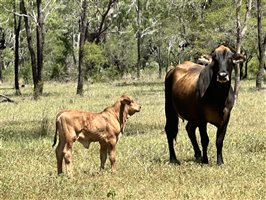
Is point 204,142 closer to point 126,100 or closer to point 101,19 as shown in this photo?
point 126,100

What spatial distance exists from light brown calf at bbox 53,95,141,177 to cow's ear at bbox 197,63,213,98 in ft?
4.17

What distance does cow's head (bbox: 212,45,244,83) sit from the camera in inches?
396

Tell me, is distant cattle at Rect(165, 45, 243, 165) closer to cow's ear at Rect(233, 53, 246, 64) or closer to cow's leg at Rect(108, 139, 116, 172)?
cow's ear at Rect(233, 53, 246, 64)

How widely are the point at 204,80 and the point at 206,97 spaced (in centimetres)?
32

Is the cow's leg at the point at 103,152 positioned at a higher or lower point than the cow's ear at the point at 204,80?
lower

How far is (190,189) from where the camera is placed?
337 inches

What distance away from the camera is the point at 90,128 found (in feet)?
32.3

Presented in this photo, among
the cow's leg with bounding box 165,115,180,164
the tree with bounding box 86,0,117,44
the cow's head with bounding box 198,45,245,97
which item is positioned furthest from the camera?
the tree with bounding box 86,0,117,44

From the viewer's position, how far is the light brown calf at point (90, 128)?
9656mm

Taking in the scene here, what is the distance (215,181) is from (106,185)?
161 centimetres

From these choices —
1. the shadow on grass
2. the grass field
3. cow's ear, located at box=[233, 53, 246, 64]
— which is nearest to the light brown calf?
the grass field

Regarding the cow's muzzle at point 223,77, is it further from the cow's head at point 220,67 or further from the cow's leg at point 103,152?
the cow's leg at point 103,152

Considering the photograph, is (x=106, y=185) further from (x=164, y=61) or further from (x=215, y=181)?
(x=164, y=61)

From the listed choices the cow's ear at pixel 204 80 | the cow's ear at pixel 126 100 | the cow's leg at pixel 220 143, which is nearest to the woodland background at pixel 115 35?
the cow's ear at pixel 204 80
